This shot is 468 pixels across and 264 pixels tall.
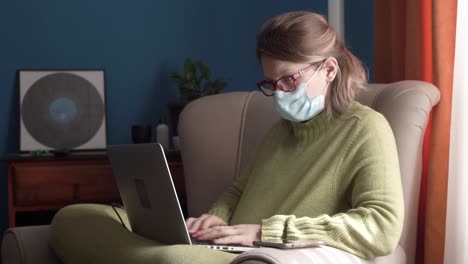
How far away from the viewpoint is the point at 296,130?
195cm

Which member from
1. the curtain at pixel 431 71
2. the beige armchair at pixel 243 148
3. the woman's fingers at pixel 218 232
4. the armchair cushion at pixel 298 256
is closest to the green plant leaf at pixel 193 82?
the beige armchair at pixel 243 148

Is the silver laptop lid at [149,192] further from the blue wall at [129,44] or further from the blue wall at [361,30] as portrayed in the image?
the blue wall at [129,44]

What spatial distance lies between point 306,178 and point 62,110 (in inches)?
69.1

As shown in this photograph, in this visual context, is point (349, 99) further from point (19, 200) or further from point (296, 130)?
point (19, 200)

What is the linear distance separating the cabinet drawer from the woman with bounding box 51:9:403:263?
3.32 ft

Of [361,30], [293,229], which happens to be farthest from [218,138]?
[361,30]

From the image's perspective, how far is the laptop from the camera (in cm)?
157

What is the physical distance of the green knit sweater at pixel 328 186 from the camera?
1570 millimetres

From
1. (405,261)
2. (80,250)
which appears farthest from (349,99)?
(80,250)

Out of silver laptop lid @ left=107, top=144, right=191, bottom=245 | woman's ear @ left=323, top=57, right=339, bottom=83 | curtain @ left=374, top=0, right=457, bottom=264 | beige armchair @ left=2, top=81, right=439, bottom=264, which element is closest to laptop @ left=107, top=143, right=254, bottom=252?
silver laptop lid @ left=107, top=144, right=191, bottom=245

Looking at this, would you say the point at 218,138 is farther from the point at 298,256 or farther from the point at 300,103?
the point at 298,256

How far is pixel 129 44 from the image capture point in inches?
135

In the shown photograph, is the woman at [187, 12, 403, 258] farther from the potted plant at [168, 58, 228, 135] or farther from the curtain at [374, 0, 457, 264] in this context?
the potted plant at [168, 58, 228, 135]

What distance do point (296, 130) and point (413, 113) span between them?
0.29 m
